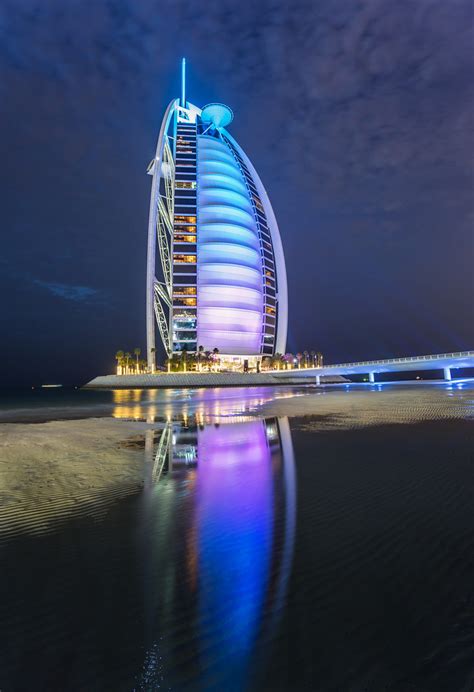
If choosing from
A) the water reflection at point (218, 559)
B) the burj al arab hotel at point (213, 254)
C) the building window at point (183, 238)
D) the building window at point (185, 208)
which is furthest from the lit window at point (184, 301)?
the water reflection at point (218, 559)

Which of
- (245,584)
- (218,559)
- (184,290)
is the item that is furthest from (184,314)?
(245,584)

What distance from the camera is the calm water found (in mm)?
2971

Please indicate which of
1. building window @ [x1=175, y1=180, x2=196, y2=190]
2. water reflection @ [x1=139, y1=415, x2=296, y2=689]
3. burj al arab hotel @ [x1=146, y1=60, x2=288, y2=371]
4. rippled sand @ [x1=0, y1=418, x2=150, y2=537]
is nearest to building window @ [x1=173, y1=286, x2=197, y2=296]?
burj al arab hotel @ [x1=146, y1=60, x2=288, y2=371]

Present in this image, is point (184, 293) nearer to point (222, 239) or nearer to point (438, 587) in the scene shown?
point (222, 239)

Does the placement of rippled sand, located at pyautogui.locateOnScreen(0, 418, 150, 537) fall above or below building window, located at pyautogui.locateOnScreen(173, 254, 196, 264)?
below

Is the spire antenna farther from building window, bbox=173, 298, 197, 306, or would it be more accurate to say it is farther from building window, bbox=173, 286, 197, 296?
building window, bbox=173, 298, 197, 306

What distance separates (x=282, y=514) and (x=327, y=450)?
6.01 m

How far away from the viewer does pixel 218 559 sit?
4.94m

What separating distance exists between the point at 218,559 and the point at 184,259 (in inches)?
5228

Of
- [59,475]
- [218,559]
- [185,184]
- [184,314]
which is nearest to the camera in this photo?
[218,559]

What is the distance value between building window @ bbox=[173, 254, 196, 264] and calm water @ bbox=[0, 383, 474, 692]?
12728 cm

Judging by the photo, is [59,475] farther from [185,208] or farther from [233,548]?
[185,208]

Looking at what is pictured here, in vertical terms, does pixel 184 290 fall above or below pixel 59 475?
above

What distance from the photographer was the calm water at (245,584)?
2971 mm
